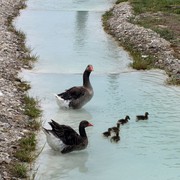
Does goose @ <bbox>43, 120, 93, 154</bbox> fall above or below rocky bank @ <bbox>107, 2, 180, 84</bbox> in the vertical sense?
above

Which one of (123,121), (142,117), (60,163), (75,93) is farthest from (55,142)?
(75,93)

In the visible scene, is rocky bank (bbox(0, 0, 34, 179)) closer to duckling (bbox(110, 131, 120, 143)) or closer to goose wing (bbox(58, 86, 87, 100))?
goose wing (bbox(58, 86, 87, 100))

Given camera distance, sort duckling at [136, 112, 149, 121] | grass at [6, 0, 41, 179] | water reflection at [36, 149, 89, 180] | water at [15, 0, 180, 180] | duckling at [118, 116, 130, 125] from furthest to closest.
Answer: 1. duckling at [136, 112, 149, 121]
2. duckling at [118, 116, 130, 125]
3. water at [15, 0, 180, 180]
4. water reflection at [36, 149, 89, 180]
5. grass at [6, 0, 41, 179]

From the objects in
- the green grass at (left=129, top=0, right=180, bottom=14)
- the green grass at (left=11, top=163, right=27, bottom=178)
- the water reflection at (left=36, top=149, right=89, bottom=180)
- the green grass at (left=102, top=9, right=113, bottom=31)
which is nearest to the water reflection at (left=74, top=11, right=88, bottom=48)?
the green grass at (left=102, top=9, right=113, bottom=31)

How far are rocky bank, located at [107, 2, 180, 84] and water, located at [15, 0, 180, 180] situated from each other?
1.64 feet

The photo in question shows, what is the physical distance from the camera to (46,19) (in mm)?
25703

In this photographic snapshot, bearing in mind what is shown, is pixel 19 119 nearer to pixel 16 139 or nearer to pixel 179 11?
pixel 16 139

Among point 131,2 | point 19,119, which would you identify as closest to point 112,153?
point 19,119

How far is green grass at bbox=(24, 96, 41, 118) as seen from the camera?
38.2ft

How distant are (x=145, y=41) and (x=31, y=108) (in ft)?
27.9

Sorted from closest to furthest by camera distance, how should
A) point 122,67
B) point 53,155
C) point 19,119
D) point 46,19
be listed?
point 53,155 < point 19,119 < point 122,67 < point 46,19

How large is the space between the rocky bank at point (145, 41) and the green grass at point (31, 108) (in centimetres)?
449

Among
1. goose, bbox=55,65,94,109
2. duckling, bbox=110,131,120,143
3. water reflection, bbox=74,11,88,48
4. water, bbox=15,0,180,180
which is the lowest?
water reflection, bbox=74,11,88,48

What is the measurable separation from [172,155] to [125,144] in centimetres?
99
